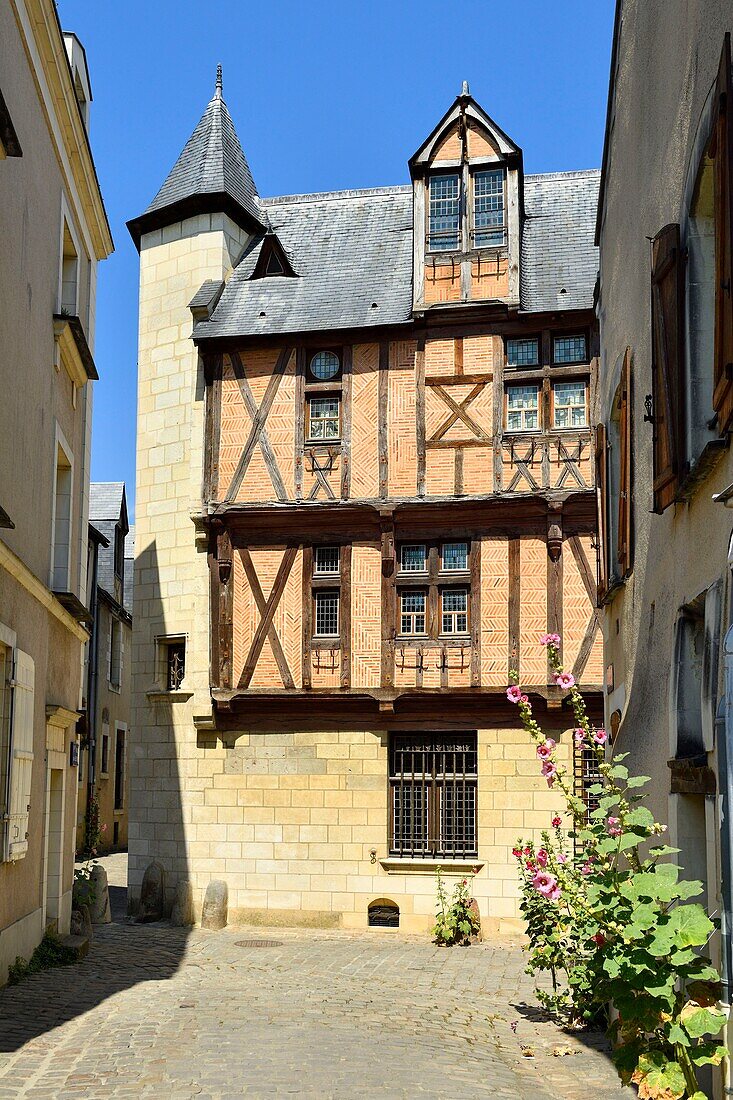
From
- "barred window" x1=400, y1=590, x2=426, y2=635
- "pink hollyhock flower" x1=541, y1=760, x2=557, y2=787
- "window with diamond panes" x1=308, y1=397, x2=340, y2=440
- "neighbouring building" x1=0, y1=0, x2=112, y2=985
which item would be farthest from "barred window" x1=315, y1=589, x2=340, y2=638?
"pink hollyhock flower" x1=541, y1=760, x2=557, y2=787

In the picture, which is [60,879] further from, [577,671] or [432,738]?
[577,671]

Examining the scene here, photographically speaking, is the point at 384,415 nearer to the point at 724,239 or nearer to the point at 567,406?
the point at 567,406

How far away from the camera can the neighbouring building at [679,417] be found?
5016mm

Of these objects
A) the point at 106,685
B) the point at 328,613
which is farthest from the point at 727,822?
the point at 106,685

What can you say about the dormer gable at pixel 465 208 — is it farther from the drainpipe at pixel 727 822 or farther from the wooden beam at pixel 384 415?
the drainpipe at pixel 727 822

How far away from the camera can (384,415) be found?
16344 millimetres

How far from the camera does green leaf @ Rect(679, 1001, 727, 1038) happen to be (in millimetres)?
4598

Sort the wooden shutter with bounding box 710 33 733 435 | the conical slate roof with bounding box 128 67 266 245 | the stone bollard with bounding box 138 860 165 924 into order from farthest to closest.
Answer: the conical slate roof with bounding box 128 67 266 245
the stone bollard with bounding box 138 860 165 924
the wooden shutter with bounding box 710 33 733 435

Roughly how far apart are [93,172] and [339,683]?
6.98 metres

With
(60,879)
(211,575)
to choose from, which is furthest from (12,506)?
(211,575)

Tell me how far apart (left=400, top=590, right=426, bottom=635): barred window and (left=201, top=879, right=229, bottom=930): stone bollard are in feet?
13.6

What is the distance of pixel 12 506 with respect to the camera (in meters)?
10.2

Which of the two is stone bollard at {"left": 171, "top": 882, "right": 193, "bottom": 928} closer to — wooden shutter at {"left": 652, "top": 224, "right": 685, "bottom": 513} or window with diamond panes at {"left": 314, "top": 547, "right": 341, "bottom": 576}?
window with diamond panes at {"left": 314, "top": 547, "right": 341, "bottom": 576}

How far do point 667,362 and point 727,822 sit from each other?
247 cm
